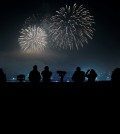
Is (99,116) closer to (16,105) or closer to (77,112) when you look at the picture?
(77,112)

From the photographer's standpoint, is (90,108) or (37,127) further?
(90,108)

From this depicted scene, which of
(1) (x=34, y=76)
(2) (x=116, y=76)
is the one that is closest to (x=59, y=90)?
(1) (x=34, y=76)

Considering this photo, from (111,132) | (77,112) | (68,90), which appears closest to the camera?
(111,132)

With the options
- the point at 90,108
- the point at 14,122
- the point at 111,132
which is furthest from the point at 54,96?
the point at 111,132

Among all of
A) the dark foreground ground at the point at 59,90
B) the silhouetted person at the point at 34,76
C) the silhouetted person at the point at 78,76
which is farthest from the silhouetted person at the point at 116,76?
the silhouetted person at the point at 34,76

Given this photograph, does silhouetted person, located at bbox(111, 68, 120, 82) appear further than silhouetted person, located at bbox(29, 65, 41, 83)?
No

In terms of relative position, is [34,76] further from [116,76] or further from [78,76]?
[116,76]

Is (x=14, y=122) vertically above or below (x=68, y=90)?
below

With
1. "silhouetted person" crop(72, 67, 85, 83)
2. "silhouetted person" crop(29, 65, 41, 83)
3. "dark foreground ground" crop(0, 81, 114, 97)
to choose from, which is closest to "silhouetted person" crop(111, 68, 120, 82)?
"dark foreground ground" crop(0, 81, 114, 97)

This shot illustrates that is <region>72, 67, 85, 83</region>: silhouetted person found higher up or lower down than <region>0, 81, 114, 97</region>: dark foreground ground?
higher up

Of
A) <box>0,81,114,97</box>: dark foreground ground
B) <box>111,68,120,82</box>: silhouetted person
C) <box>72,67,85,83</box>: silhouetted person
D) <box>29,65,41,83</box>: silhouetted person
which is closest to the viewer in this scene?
<box>0,81,114,97</box>: dark foreground ground

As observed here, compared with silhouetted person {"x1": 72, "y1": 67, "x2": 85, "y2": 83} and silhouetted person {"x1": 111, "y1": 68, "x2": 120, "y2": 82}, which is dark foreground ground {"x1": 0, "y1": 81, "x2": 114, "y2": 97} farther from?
silhouetted person {"x1": 72, "y1": 67, "x2": 85, "y2": 83}
